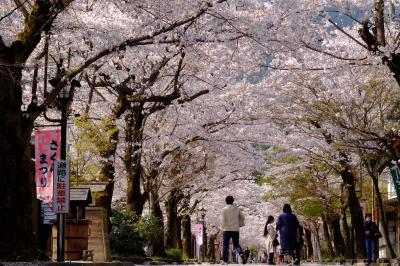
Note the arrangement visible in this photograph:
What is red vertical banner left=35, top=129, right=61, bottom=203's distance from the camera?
1862 centimetres

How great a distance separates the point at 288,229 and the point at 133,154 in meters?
9.86

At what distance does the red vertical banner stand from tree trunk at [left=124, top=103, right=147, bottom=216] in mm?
7307

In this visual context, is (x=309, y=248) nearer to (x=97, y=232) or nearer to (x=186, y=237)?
(x=186, y=237)

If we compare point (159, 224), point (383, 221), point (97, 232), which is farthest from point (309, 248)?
point (97, 232)

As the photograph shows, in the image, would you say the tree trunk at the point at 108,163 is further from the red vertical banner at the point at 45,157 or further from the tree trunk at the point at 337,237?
the tree trunk at the point at 337,237

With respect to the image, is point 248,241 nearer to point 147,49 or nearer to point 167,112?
point 167,112

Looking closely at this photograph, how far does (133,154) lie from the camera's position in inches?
1029

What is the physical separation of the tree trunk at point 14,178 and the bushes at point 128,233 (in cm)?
1124

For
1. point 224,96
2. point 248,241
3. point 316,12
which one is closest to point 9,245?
point 316,12

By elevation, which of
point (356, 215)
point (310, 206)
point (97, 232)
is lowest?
point (97, 232)

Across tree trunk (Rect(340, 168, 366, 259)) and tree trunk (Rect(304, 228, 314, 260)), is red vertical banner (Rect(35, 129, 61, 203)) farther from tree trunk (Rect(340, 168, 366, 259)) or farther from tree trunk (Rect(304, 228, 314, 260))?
tree trunk (Rect(304, 228, 314, 260))

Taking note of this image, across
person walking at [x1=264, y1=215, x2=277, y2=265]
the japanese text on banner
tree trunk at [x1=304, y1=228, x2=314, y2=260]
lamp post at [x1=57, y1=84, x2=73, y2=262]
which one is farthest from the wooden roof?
tree trunk at [x1=304, y1=228, x2=314, y2=260]

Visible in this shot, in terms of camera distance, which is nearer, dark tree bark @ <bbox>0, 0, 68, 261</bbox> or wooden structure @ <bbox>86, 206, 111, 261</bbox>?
dark tree bark @ <bbox>0, 0, 68, 261</bbox>

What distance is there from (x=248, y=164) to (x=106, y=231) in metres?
16.1
